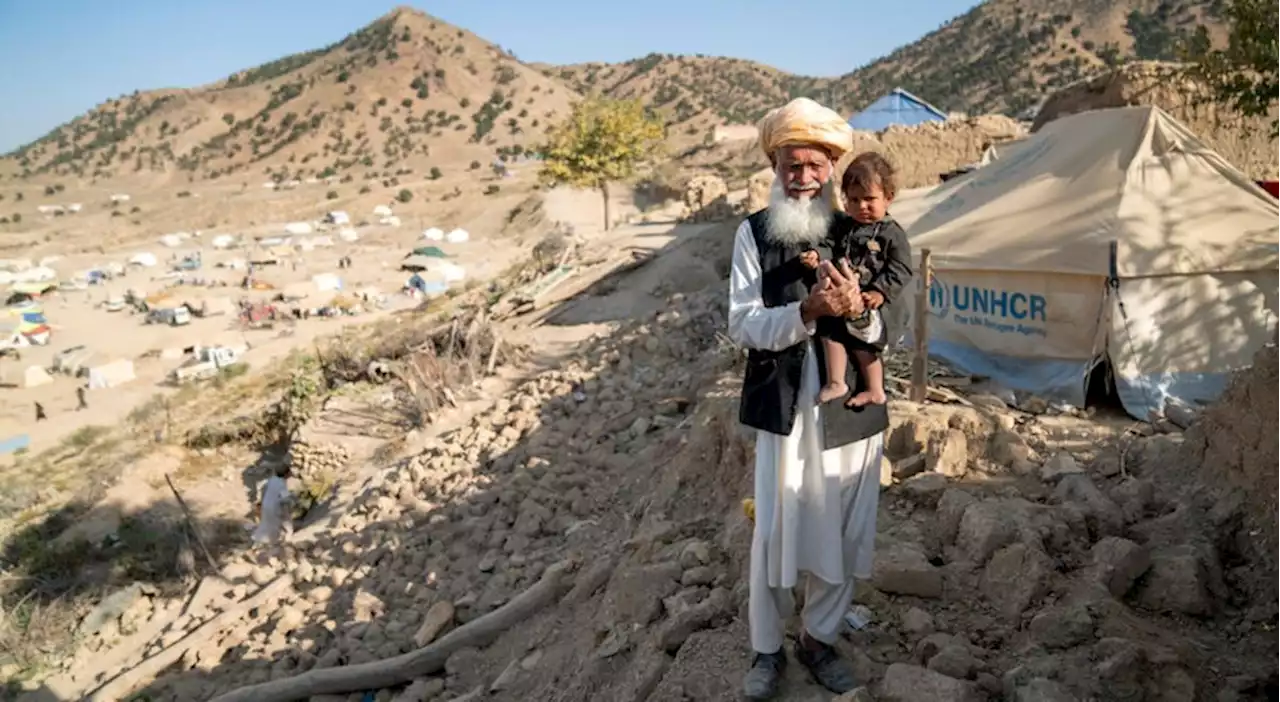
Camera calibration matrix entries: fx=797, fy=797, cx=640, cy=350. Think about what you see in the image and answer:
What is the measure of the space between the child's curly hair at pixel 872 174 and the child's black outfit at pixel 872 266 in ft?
0.29

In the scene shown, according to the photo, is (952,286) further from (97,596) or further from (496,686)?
(97,596)

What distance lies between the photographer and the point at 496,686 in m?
3.12

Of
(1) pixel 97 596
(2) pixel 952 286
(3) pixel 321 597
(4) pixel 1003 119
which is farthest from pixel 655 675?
(4) pixel 1003 119

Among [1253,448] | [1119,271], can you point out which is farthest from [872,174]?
[1119,271]

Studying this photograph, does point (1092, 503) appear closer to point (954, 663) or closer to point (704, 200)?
point (954, 663)

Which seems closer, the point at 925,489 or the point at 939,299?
the point at 925,489

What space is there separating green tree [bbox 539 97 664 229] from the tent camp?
13.5 m

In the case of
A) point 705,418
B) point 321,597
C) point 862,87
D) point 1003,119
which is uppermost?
point 862,87

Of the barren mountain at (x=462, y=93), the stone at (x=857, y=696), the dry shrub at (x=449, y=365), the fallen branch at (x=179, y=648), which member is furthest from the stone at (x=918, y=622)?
the barren mountain at (x=462, y=93)

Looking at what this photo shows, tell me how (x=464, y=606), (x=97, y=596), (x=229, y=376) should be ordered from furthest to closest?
(x=229, y=376) → (x=97, y=596) → (x=464, y=606)

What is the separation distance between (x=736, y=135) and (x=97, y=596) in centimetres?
3149

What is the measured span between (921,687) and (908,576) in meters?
0.54

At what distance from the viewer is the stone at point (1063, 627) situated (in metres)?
2.03

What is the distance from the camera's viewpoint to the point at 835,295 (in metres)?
1.75
